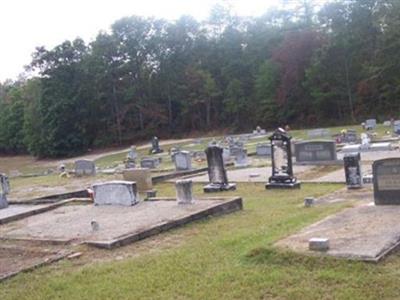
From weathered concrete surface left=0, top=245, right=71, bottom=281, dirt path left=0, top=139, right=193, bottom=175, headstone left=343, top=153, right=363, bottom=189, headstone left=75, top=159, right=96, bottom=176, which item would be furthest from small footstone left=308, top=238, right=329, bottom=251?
dirt path left=0, top=139, right=193, bottom=175

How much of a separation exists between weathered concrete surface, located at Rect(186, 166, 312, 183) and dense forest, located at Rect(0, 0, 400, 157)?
2898cm

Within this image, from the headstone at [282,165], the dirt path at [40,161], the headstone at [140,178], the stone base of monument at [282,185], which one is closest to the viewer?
the stone base of monument at [282,185]

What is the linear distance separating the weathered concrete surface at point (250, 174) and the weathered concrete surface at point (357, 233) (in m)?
8.04

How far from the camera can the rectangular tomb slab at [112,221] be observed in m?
9.96

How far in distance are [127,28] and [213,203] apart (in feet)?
160

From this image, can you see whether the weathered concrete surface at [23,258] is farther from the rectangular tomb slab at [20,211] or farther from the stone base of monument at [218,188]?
the stone base of monument at [218,188]

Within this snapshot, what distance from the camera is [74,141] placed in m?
57.8

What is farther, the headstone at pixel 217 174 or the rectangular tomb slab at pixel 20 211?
the headstone at pixel 217 174

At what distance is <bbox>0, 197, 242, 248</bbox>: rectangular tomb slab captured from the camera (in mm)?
9965

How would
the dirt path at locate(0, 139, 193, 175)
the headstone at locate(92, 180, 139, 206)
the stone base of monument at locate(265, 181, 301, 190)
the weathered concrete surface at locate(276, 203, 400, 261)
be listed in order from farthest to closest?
the dirt path at locate(0, 139, 193, 175)
the stone base of monument at locate(265, 181, 301, 190)
the headstone at locate(92, 180, 139, 206)
the weathered concrete surface at locate(276, 203, 400, 261)

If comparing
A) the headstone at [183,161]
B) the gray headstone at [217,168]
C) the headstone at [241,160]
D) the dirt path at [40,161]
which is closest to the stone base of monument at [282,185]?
the gray headstone at [217,168]

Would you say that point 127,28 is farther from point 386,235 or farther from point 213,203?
point 386,235

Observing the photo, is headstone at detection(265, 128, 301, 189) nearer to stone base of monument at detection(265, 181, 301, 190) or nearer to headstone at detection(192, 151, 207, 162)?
stone base of monument at detection(265, 181, 301, 190)

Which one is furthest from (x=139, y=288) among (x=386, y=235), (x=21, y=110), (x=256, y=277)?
(x=21, y=110)
